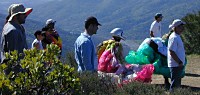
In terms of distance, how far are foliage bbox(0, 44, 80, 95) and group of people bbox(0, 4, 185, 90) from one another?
682 millimetres

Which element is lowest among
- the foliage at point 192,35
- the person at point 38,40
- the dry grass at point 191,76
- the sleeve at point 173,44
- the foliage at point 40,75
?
the dry grass at point 191,76

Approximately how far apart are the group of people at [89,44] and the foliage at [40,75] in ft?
2.24

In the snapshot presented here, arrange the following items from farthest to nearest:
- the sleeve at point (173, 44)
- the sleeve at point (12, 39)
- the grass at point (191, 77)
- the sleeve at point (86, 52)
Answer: the grass at point (191, 77) → the sleeve at point (173, 44) → the sleeve at point (86, 52) → the sleeve at point (12, 39)

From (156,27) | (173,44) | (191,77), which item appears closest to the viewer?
(173,44)

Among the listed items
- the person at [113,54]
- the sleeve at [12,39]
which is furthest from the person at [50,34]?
the sleeve at [12,39]

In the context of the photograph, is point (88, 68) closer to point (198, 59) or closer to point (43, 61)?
point (43, 61)

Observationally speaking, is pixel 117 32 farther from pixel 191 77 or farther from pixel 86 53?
pixel 191 77

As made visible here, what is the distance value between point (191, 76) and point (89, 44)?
6019 millimetres

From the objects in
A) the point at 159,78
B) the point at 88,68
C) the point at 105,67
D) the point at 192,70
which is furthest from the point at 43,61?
the point at 192,70

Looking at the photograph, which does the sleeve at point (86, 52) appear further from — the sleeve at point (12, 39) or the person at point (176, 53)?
the person at point (176, 53)

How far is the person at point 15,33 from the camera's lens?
533 centimetres

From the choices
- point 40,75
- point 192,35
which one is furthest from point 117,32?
point 192,35

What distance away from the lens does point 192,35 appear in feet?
60.4

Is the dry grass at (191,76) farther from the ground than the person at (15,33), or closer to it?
closer to it
